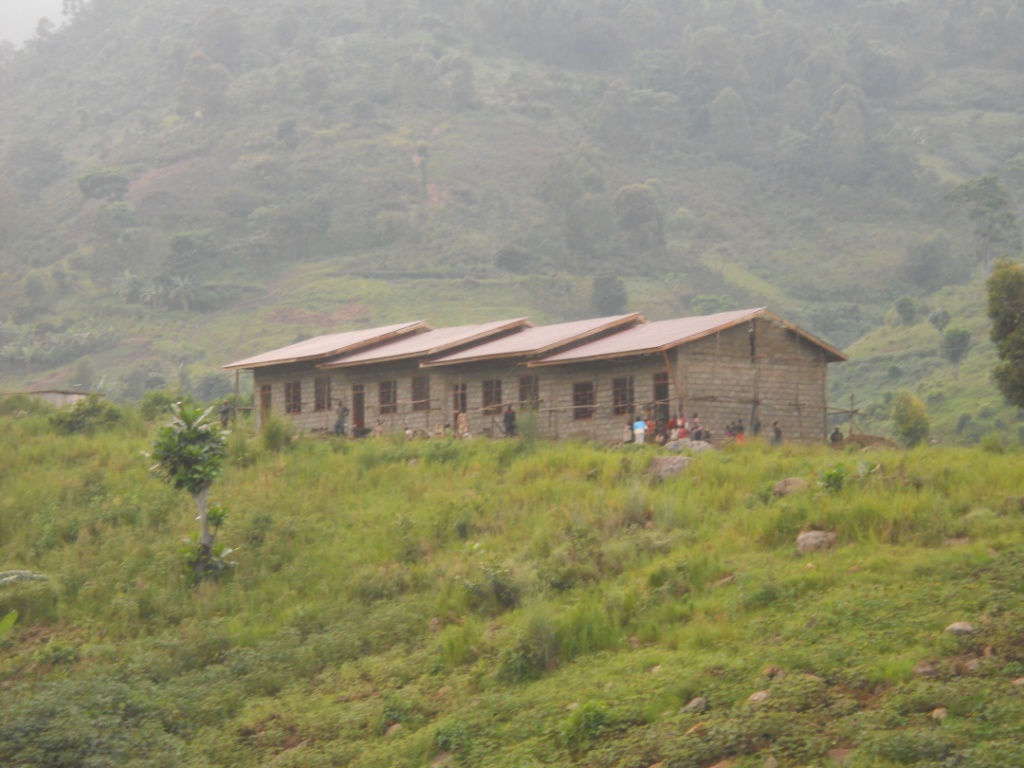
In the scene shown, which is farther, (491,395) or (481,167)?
(481,167)

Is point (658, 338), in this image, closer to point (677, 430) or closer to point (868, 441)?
point (677, 430)

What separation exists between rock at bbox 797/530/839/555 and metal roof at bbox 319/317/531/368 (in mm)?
19071

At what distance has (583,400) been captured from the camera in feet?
110

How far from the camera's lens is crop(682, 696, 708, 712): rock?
1386cm

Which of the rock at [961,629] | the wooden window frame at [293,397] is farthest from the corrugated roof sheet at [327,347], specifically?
the rock at [961,629]

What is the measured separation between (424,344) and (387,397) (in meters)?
1.93

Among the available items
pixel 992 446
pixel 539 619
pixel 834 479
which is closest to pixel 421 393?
pixel 992 446

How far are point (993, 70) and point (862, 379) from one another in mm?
94767

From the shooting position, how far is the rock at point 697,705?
45.5 feet

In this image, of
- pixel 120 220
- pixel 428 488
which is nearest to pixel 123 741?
pixel 428 488

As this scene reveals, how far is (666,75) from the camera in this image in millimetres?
146125

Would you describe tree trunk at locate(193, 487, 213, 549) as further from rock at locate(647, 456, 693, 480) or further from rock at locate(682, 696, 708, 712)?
rock at locate(682, 696, 708, 712)

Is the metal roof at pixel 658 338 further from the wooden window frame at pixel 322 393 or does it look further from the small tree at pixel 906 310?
the small tree at pixel 906 310

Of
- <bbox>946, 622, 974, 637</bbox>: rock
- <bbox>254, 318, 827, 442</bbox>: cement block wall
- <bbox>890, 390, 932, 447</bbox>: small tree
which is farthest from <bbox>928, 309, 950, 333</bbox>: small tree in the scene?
<bbox>946, 622, 974, 637</bbox>: rock
